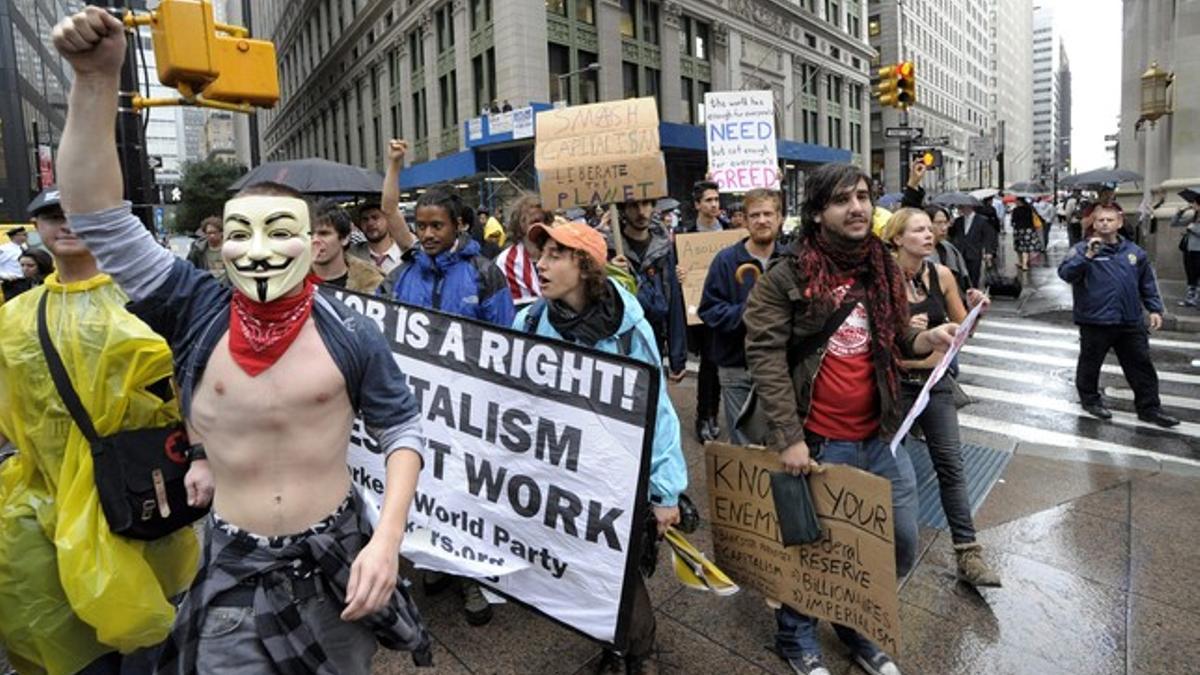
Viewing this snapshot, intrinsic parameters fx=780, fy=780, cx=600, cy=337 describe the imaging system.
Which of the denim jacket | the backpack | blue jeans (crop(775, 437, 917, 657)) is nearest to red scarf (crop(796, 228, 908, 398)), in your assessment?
blue jeans (crop(775, 437, 917, 657))

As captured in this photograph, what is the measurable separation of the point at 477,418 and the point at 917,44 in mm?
91829

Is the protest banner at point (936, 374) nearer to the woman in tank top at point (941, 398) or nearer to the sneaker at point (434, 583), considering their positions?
the woman in tank top at point (941, 398)

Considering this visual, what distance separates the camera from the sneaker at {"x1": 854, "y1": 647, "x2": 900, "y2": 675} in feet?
10.2

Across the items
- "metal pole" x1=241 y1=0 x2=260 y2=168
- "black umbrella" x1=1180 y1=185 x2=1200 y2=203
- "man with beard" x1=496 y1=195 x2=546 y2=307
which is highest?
"metal pole" x1=241 y1=0 x2=260 y2=168

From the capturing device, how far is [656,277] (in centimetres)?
595

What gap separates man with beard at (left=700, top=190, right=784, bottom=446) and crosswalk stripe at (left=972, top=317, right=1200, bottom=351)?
26.1ft

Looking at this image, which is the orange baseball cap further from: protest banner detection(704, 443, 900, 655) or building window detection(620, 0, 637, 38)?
building window detection(620, 0, 637, 38)

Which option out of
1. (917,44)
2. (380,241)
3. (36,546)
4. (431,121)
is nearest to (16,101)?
(431,121)

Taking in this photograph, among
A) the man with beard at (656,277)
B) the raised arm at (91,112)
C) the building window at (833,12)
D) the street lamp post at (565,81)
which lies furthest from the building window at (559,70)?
the building window at (833,12)

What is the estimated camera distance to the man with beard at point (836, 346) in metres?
3.04

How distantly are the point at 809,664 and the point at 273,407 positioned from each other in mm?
2298

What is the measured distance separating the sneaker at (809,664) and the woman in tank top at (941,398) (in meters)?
1.20

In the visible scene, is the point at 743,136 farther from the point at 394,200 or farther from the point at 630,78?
the point at 630,78

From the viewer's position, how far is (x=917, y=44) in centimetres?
8250
